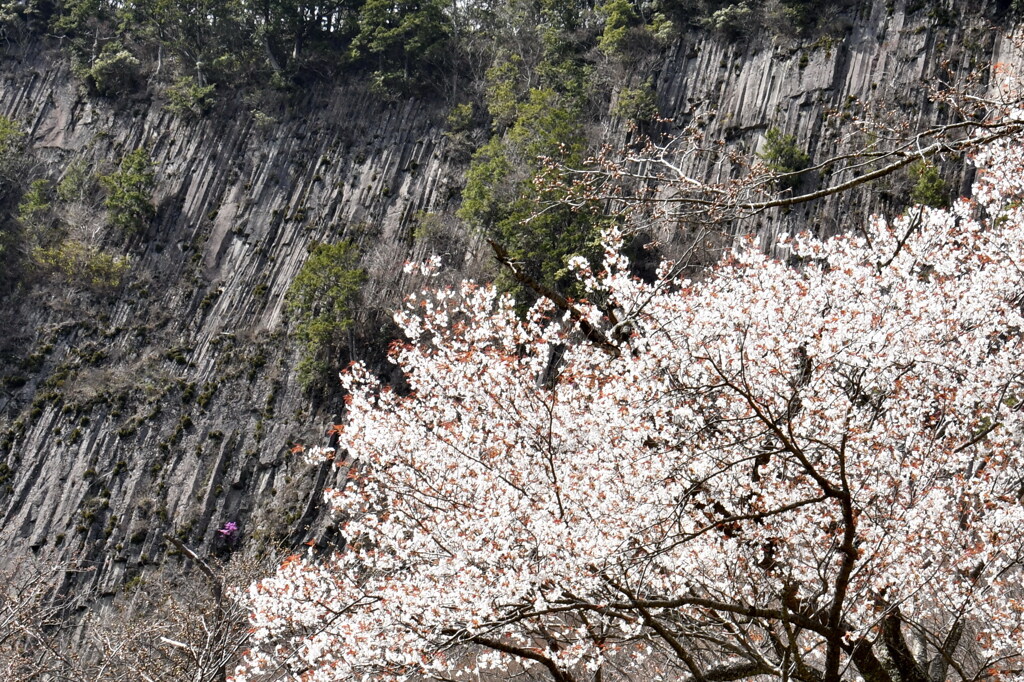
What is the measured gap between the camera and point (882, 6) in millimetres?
26578

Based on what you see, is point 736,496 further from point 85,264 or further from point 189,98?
point 189,98

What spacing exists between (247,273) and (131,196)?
6.73 m

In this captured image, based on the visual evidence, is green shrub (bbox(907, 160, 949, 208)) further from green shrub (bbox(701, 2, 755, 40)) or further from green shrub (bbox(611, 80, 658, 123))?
green shrub (bbox(701, 2, 755, 40))

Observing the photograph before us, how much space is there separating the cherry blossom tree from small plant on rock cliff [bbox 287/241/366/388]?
1830 cm

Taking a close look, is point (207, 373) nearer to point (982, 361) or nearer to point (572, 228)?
point (572, 228)

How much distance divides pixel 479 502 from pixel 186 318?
88.4ft

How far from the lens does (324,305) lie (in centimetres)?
2783

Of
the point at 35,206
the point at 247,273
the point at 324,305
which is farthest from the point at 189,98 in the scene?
the point at 324,305

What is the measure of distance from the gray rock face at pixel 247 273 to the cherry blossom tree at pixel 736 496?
15644 mm

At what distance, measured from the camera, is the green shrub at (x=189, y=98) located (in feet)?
123

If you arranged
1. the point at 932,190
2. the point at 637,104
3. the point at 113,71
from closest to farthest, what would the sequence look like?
1. the point at 932,190
2. the point at 637,104
3. the point at 113,71

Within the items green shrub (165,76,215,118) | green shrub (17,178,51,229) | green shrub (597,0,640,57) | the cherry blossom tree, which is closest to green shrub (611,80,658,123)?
green shrub (597,0,640,57)

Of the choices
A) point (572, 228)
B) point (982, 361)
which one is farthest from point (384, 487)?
point (572, 228)


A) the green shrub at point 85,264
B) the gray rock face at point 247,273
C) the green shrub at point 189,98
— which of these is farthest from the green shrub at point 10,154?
the green shrub at point 189,98
